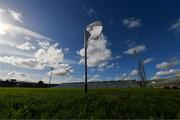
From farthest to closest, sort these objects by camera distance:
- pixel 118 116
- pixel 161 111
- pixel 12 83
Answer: pixel 12 83
pixel 161 111
pixel 118 116

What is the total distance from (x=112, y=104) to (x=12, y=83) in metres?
112

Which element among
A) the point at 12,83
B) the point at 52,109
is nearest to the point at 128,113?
the point at 52,109

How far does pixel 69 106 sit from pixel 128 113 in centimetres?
273

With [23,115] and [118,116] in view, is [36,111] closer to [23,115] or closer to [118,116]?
[23,115]

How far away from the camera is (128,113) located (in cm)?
733

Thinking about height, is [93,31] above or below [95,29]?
below

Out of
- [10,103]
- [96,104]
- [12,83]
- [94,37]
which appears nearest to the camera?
[96,104]

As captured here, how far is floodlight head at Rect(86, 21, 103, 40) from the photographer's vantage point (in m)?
14.5

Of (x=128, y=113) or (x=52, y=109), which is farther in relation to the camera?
(x=52, y=109)

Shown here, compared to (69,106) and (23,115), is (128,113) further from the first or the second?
(23,115)

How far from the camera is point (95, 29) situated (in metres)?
14.7

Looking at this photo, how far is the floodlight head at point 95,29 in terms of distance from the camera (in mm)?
14539

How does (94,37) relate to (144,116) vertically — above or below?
above

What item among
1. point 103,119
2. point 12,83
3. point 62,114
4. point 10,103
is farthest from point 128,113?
point 12,83
